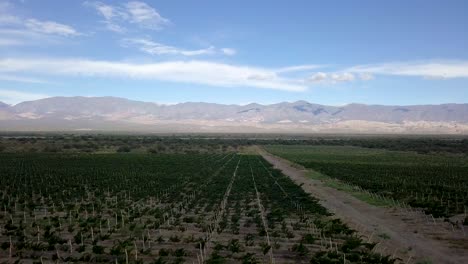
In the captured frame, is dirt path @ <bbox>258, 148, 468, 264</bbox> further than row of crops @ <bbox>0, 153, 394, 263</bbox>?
Yes

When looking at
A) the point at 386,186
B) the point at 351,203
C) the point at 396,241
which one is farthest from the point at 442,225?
the point at 386,186

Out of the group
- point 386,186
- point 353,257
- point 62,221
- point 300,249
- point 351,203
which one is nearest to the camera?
point 353,257

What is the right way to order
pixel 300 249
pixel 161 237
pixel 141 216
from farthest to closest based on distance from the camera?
1. pixel 141 216
2. pixel 161 237
3. pixel 300 249

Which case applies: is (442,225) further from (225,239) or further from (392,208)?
(225,239)

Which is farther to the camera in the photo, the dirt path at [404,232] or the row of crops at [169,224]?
the dirt path at [404,232]
